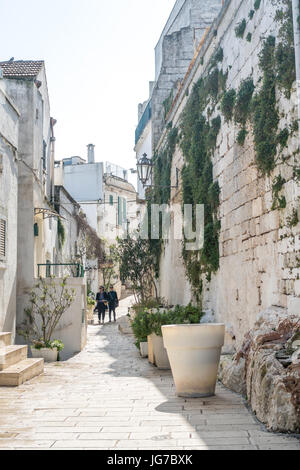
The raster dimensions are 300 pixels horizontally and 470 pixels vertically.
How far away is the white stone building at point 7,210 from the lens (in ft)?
35.2

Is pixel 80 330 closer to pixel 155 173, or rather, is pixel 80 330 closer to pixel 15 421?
pixel 155 173

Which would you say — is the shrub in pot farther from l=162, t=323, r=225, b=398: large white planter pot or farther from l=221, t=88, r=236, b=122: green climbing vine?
l=221, t=88, r=236, b=122: green climbing vine

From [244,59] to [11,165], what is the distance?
18.1 ft

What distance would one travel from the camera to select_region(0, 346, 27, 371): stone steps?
8102mm

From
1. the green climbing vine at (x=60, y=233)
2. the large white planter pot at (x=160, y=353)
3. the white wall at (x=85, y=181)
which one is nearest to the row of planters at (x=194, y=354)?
the large white planter pot at (x=160, y=353)

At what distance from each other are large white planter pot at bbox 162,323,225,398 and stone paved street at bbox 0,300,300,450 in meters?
0.18

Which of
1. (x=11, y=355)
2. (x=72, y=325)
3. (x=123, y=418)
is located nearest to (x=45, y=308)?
(x=72, y=325)

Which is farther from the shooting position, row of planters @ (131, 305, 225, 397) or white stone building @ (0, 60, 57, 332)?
white stone building @ (0, 60, 57, 332)

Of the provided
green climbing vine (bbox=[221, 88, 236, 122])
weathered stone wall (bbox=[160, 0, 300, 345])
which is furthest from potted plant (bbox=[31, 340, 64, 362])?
green climbing vine (bbox=[221, 88, 236, 122])

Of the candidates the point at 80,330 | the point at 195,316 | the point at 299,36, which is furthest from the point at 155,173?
the point at 299,36

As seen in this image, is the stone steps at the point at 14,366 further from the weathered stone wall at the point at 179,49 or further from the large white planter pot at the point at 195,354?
the weathered stone wall at the point at 179,49

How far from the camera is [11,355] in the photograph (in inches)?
337

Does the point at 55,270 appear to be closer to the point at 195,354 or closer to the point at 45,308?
the point at 45,308

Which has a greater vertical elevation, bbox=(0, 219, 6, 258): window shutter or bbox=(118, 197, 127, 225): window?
bbox=(118, 197, 127, 225): window
